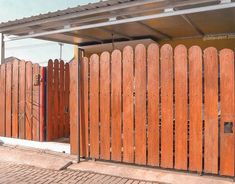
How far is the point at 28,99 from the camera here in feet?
28.6

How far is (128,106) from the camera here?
20.9 ft

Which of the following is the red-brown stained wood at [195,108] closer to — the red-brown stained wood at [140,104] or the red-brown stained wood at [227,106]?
the red-brown stained wood at [227,106]

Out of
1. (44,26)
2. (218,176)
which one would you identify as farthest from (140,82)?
(44,26)

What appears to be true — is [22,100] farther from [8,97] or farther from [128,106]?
[128,106]

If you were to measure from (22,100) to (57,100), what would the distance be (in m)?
0.92

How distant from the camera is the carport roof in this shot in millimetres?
5805

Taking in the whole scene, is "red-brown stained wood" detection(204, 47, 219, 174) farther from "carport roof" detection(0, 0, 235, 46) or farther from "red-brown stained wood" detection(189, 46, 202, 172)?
"carport roof" detection(0, 0, 235, 46)

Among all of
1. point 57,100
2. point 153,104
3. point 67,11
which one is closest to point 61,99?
point 57,100

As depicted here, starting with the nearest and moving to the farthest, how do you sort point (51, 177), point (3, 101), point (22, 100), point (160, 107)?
point (160, 107) < point (51, 177) < point (22, 100) < point (3, 101)

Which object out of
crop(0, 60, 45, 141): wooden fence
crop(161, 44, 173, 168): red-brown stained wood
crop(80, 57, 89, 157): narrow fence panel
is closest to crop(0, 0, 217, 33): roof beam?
crop(161, 44, 173, 168): red-brown stained wood

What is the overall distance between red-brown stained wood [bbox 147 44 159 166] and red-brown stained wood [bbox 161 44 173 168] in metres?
0.12

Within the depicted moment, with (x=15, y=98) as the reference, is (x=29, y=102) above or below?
below

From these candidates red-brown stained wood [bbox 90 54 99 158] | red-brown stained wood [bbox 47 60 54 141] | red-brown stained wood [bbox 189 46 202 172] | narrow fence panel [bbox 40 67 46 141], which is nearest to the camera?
red-brown stained wood [bbox 189 46 202 172]

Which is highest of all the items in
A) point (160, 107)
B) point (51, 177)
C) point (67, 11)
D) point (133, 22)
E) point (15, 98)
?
point (67, 11)
